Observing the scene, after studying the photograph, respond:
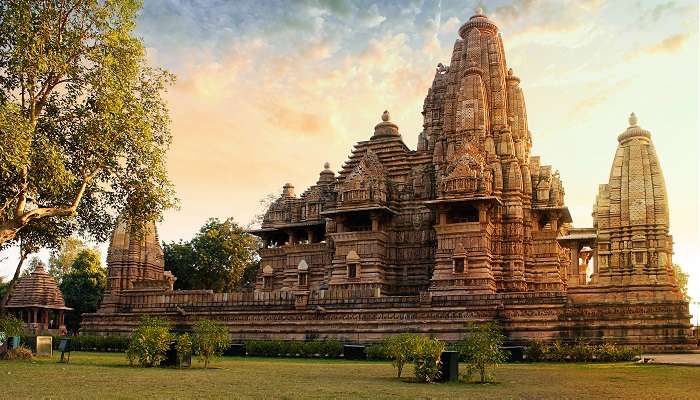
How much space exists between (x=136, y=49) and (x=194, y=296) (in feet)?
62.8

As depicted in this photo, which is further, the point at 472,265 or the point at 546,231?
the point at 546,231

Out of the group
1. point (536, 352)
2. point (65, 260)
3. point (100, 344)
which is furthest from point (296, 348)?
point (65, 260)

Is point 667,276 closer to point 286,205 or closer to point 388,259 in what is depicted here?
point 388,259

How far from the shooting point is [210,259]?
201 feet

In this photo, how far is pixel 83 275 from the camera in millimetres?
60500

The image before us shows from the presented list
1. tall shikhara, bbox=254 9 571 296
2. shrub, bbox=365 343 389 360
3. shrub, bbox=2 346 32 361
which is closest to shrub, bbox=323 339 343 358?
shrub, bbox=365 343 389 360

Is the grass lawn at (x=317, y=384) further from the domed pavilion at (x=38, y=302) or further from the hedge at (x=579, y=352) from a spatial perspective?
the domed pavilion at (x=38, y=302)

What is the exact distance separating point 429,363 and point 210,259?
4568 centimetres

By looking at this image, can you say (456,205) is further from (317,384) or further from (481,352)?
(317,384)

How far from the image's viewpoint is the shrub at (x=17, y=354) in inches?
978

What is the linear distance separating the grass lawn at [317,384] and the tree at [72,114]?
5.69m

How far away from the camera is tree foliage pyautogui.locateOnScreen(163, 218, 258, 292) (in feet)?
200

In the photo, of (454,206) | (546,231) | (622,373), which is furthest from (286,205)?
(622,373)

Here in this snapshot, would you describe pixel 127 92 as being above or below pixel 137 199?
above
